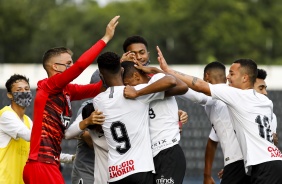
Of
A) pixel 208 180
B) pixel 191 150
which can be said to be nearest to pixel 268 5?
pixel 191 150

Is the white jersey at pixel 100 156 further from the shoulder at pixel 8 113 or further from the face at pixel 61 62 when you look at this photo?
the shoulder at pixel 8 113

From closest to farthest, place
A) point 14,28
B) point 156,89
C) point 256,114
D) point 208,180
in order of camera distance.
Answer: point 156,89 → point 256,114 → point 208,180 → point 14,28

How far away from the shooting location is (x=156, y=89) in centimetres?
934

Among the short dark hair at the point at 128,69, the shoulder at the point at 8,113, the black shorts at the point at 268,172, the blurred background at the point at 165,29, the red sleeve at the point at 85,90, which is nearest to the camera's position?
the short dark hair at the point at 128,69

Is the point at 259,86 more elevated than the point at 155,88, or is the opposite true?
the point at 259,86

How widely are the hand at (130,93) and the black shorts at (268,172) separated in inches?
69.8

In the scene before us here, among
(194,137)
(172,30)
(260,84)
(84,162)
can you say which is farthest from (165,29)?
(84,162)

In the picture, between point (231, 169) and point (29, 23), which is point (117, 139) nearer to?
point (231, 169)

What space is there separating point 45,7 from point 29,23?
22.6ft

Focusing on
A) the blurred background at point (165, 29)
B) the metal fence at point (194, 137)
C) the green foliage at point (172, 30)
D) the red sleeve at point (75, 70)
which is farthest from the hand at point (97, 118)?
the green foliage at point (172, 30)

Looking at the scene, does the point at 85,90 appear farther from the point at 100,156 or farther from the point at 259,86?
the point at 259,86

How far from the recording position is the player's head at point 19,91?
440 inches

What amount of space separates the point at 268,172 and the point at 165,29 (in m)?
77.1

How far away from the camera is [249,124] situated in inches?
396
